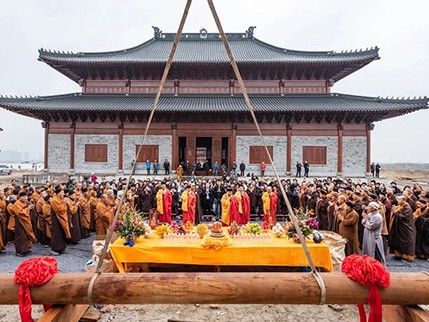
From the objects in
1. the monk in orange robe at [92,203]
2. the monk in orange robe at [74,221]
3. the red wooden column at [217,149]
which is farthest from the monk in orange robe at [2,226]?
the red wooden column at [217,149]

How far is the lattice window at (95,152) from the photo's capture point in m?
20.1

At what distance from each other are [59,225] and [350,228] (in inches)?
345

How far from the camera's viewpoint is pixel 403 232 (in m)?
7.44

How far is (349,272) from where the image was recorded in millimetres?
2156

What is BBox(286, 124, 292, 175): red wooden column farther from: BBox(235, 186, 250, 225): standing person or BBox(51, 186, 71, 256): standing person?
BBox(51, 186, 71, 256): standing person

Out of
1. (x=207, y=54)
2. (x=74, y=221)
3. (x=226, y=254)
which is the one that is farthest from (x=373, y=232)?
(x=207, y=54)

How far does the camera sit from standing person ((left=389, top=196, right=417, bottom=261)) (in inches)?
289

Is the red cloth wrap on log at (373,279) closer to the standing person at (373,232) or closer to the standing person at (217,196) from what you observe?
the standing person at (373,232)

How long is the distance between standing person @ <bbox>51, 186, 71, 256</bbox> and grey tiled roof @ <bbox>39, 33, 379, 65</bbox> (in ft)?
53.0

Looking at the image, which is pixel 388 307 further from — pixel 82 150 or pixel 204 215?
pixel 82 150

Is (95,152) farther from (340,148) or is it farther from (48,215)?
(340,148)

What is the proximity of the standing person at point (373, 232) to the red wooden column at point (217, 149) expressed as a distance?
14.8 meters

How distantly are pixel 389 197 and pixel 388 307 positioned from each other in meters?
8.33

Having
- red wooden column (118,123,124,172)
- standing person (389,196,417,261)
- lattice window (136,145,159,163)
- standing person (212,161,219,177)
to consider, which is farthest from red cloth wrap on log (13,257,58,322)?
red wooden column (118,123,124,172)
